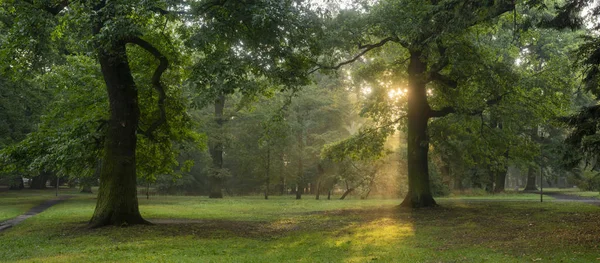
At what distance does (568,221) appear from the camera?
51.5 ft

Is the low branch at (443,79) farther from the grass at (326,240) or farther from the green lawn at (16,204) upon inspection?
the green lawn at (16,204)

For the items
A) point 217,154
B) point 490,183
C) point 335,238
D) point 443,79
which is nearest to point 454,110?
point 443,79

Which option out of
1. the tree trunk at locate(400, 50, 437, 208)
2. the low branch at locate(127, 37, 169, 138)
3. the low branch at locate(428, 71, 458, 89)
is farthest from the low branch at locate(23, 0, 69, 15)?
the low branch at locate(428, 71, 458, 89)

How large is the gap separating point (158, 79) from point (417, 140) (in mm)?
12863

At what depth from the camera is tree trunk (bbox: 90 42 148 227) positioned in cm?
1625

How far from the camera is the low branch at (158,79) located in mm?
17219

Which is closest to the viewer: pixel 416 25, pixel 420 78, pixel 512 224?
pixel 512 224

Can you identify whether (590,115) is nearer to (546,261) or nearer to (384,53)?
(546,261)

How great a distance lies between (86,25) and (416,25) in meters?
11.3

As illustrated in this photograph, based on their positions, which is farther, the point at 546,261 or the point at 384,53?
the point at 384,53

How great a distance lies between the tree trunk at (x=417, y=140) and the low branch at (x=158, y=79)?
469 inches

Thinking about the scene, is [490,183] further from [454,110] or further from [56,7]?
[56,7]

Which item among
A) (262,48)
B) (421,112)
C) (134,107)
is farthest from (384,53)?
(134,107)

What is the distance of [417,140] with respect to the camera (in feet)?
77.0
